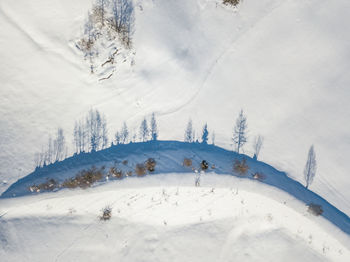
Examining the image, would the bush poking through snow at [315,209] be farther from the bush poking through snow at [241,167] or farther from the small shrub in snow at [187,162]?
the small shrub in snow at [187,162]

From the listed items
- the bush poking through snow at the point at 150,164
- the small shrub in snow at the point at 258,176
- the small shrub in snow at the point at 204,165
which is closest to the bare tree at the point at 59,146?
the bush poking through snow at the point at 150,164

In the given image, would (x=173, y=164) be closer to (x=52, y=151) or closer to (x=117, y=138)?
(x=117, y=138)

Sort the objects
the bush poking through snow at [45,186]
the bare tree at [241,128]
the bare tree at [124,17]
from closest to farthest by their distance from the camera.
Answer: the bush poking through snow at [45,186], the bare tree at [124,17], the bare tree at [241,128]

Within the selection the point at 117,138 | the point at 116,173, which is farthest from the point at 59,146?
the point at 116,173

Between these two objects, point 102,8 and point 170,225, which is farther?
point 170,225

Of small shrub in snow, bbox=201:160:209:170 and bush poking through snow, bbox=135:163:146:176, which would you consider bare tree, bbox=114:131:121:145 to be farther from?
small shrub in snow, bbox=201:160:209:170

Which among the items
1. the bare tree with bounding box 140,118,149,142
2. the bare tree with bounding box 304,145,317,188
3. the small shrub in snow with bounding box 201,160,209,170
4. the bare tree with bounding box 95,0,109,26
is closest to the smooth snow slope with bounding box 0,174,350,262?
the small shrub in snow with bounding box 201,160,209,170
